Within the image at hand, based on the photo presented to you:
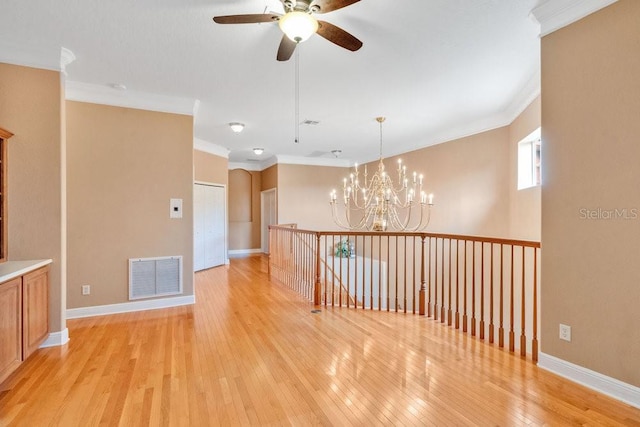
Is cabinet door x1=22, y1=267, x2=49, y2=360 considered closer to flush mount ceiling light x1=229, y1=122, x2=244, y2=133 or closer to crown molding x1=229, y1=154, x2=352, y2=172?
flush mount ceiling light x1=229, y1=122, x2=244, y2=133

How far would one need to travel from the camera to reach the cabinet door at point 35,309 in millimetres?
2602

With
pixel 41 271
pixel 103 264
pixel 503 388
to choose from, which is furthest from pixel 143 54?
pixel 503 388

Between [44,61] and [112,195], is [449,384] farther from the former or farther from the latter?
[44,61]

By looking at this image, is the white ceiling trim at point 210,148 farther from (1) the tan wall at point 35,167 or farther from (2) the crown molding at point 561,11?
(2) the crown molding at point 561,11

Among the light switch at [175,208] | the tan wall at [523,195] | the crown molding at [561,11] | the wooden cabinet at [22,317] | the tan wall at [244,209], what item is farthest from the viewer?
the tan wall at [244,209]

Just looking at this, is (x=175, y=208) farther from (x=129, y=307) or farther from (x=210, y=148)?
(x=210, y=148)

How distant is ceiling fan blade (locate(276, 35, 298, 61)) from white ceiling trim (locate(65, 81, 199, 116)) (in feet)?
7.79

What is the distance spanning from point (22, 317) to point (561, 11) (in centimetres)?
505

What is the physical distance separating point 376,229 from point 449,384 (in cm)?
270

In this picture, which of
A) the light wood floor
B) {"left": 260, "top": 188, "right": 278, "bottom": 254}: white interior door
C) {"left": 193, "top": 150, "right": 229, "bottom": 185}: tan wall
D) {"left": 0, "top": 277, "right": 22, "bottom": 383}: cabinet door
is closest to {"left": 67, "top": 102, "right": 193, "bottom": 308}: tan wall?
the light wood floor

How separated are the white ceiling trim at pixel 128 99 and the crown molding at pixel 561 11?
4.00 meters

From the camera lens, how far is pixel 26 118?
9.64ft

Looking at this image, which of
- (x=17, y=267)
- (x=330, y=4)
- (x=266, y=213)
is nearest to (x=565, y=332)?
(x=330, y=4)

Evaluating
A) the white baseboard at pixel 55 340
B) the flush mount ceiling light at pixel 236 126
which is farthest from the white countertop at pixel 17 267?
the flush mount ceiling light at pixel 236 126
